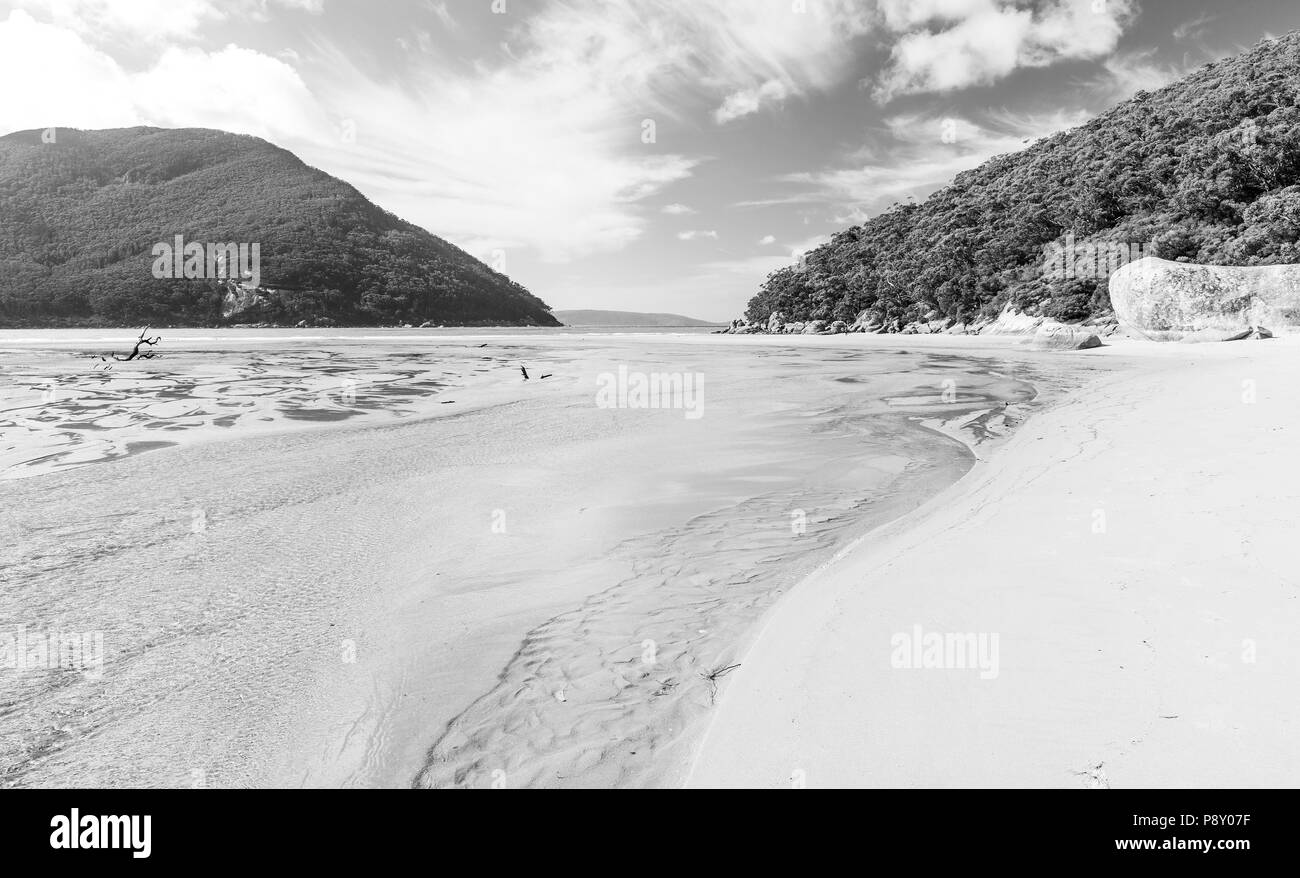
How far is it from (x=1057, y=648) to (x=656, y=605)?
7.90 ft

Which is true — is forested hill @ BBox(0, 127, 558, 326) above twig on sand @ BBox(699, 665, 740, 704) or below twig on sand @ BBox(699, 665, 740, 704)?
above

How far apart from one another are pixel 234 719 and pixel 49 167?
504 ft

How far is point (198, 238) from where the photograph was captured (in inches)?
3996

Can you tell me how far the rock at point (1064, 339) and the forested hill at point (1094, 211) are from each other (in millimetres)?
8987

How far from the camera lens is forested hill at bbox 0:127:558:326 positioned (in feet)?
273

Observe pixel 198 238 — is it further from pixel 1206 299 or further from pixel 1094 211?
pixel 1206 299

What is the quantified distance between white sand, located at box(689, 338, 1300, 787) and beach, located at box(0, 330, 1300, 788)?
0.02m

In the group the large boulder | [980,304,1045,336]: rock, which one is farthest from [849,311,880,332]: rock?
the large boulder

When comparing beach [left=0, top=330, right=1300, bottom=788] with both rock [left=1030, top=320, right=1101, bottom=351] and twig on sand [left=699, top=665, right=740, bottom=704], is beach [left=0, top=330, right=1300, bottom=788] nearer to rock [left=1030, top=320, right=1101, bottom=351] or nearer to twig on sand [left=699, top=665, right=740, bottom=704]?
twig on sand [left=699, top=665, right=740, bottom=704]

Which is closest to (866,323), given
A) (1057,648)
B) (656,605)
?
(656,605)

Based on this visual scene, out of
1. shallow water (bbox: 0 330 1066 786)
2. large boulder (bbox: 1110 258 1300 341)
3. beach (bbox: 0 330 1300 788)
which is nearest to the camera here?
beach (bbox: 0 330 1300 788)
